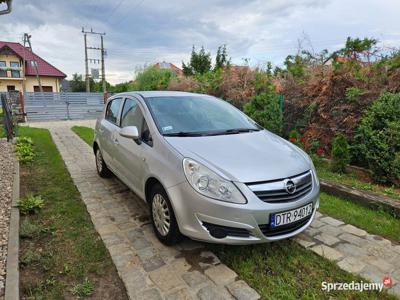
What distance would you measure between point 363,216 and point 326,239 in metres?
0.84

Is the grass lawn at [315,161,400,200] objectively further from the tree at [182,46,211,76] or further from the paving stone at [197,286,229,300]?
the tree at [182,46,211,76]

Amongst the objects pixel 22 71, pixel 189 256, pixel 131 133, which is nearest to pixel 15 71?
pixel 22 71

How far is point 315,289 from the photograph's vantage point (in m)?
2.28

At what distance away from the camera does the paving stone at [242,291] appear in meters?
2.20

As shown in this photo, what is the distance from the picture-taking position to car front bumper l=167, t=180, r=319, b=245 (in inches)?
89.6

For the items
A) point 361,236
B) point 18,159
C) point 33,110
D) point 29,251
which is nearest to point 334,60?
point 361,236

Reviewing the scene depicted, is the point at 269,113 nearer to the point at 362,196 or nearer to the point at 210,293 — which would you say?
the point at 362,196

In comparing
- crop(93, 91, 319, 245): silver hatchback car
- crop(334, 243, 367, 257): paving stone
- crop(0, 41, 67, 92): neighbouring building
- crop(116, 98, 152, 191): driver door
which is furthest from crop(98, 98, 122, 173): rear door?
crop(0, 41, 67, 92): neighbouring building

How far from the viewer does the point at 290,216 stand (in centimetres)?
245

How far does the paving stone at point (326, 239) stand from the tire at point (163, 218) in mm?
1528

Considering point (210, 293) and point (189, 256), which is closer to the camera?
point (210, 293)

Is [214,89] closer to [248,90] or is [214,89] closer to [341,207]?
[248,90]

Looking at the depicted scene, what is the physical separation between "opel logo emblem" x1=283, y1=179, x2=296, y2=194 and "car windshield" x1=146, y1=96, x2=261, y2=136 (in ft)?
3.29

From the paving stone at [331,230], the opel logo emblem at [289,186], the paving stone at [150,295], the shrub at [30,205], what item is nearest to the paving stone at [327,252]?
the paving stone at [331,230]
